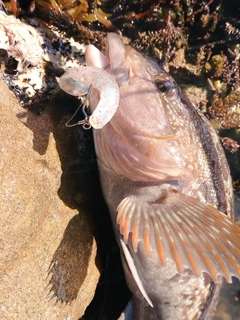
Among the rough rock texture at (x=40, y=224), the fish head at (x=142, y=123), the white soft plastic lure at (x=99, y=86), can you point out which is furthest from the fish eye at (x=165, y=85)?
the rough rock texture at (x=40, y=224)

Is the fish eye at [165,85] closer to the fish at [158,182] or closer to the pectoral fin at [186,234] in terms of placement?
the fish at [158,182]

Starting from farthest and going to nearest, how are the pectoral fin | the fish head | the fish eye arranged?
the fish eye, the fish head, the pectoral fin

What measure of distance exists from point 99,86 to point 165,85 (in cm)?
73

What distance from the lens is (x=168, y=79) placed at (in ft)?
10.5

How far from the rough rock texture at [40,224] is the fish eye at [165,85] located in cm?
90

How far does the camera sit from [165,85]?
3152mm

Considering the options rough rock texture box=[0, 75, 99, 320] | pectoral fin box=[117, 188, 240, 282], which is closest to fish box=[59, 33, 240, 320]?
pectoral fin box=[117, 188, 240, 282]

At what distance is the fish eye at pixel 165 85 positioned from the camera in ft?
10.3

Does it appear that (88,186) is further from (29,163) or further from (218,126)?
(218,126)

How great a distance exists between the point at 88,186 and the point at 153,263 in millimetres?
928

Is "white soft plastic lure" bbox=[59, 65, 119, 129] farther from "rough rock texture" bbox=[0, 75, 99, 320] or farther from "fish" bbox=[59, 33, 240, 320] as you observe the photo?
"rough rock texture" bbox=[0, 75, 99, 320]

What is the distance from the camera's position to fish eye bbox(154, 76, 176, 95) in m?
3.13

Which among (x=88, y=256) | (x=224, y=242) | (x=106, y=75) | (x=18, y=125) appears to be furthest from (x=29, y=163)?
(x=224, y=242)

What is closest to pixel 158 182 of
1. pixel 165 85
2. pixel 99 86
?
pixel 165 85
